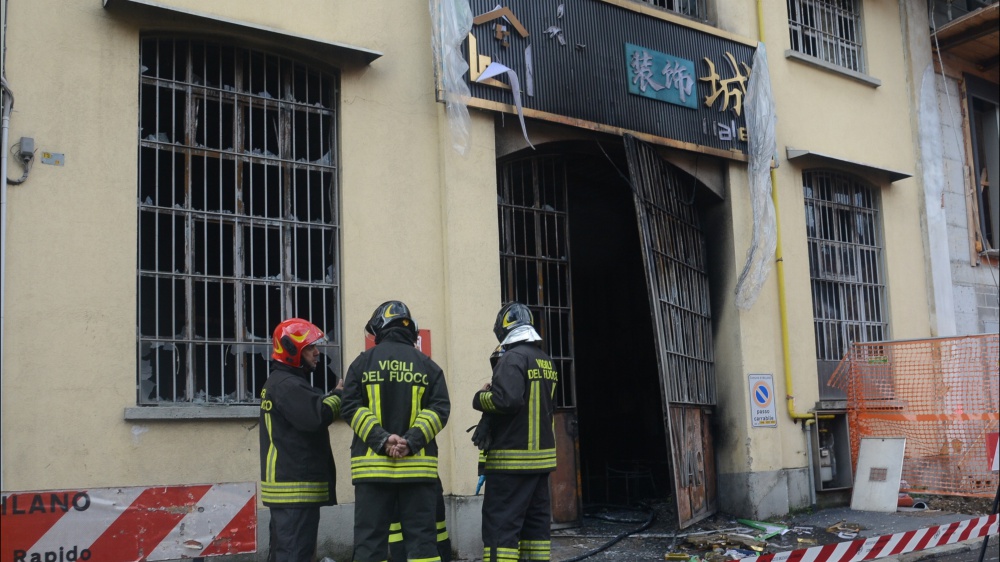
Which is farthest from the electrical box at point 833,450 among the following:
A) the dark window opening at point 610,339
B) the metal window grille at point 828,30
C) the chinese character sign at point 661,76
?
the metal window grille at point 828,30

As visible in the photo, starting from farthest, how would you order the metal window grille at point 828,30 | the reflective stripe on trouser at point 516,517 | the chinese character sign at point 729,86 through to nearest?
the metal window grille at point 828,30, the chinese character sign at point 729,86, the reflective stripe on trouser at point 516,517

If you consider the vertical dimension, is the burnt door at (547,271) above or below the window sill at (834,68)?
below

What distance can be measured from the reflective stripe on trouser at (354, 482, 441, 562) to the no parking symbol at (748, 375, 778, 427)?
620 cm

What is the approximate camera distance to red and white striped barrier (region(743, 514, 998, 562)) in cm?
739

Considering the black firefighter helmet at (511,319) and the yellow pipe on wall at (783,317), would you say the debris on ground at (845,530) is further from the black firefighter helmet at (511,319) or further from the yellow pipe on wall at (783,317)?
the black firefighter helmet at (511,319)

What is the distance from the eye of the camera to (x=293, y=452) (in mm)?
6555

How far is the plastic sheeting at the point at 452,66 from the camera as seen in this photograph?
31.0 ft

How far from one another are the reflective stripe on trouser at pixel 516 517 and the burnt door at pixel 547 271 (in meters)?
3.10

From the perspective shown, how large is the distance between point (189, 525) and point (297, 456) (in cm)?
79

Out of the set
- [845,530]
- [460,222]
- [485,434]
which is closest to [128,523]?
[485,434]

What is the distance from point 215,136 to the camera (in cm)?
848

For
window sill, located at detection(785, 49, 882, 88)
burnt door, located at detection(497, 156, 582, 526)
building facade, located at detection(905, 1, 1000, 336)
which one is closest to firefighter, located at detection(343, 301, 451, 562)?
burnt door, located at detection(497, 156, 582, 526)

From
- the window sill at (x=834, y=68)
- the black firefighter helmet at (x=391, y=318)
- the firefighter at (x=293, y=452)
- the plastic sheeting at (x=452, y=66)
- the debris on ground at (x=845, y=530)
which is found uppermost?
the window sill at (x=834, y=68)

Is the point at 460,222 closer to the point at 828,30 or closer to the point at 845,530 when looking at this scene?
the point at 845,530
